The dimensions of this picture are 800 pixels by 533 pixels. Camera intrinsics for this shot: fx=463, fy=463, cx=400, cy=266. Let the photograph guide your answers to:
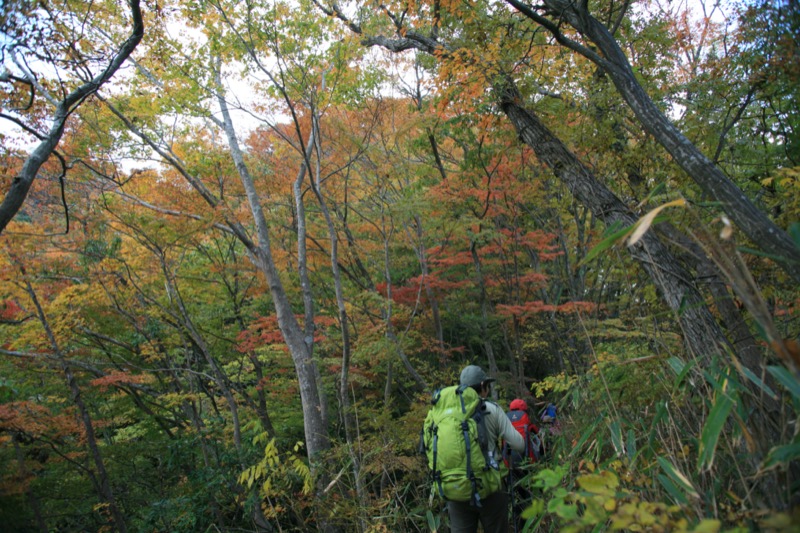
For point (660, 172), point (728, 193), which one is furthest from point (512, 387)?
point (728, 193)

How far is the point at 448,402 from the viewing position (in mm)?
3012

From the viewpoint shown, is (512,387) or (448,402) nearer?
(448,402)

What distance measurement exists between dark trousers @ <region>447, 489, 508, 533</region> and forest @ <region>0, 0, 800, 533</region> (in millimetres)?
389

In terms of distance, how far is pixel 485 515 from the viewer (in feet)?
9.89

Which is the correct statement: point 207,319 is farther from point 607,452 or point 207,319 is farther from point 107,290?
point 607,452

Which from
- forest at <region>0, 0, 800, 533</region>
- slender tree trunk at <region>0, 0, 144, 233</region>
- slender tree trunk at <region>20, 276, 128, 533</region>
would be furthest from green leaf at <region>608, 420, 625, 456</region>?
slender tree trunk at <region>20, 276, 128, 533</region>

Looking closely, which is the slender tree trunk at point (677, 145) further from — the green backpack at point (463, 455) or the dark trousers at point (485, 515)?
the dark trousers at point (485, 515)

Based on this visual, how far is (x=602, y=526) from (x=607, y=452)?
111 centimetres

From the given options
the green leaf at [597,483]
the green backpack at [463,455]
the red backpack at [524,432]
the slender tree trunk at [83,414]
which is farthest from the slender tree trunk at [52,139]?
the slender tree trunk at [83,414]

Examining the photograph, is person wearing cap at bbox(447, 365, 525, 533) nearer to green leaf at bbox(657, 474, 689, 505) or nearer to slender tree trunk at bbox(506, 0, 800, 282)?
green leaf at bbox(657, 474, 689, 505)

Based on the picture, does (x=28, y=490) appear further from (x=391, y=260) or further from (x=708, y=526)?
(x=708, y=526)

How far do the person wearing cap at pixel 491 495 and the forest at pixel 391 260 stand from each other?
13.9 inches

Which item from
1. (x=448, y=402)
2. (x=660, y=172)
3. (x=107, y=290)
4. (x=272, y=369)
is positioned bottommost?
(x=448, y=402)

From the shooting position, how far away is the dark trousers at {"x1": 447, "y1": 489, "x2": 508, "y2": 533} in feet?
9.89
